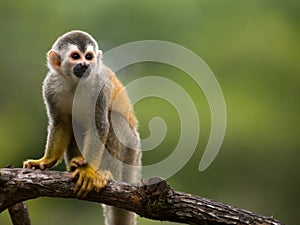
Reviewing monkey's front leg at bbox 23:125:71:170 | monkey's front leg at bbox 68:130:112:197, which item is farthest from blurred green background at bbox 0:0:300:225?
monkey's front leg at bbox 68:130:112:197

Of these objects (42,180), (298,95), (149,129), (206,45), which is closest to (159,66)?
(206,45)

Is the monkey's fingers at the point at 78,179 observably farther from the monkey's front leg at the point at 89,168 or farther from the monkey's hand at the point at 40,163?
the monkey's hand at the point at 40,163

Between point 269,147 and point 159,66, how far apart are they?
1911 mm

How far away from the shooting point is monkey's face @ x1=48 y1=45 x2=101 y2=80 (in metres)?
4.67

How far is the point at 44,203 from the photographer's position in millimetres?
7953

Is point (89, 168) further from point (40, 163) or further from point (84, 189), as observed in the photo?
point (40, 163)

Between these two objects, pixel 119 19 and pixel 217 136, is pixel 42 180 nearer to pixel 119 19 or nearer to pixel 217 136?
pixel 217 136

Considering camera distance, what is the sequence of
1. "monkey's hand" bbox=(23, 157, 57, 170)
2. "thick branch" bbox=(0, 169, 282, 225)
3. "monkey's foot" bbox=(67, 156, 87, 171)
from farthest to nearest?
1. "monkey's hand" bbox=(23, 157, 57, 170)
2. "monkey's foot" bbox=(67, 156, 87, 171)
3. "thick branch" bbox=(0, 169, 282, 225)

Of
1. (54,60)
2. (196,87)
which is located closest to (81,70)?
(54,60)

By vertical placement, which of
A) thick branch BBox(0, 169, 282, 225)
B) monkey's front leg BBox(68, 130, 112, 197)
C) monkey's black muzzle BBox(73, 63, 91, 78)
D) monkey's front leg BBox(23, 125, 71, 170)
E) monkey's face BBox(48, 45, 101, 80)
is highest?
monkey's face BBox(48, 45, 101, 80)

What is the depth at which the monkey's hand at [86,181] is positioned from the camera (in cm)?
421

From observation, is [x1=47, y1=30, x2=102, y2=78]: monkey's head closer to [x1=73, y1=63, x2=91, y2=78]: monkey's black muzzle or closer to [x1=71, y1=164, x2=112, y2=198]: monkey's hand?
[x1=73, y1=63, x2=91, y2=78]: monkey's black muzzle

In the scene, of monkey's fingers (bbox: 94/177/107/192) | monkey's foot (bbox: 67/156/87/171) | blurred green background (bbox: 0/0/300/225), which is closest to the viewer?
monkey's fingers (bbox: 94/177/107/192)

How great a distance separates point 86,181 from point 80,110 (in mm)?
715
